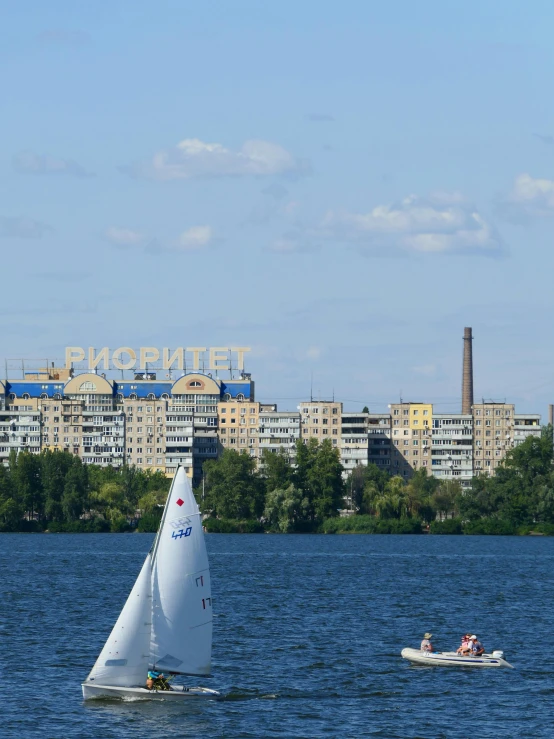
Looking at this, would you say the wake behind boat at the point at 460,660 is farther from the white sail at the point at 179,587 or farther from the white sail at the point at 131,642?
the white sail at the point at 131,642

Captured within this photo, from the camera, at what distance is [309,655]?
7756 centimetres

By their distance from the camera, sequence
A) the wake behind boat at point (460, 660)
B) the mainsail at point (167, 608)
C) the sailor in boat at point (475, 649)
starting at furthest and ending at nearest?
the sailor in boat at point (475, 649), the wake behind boat at point (460, 660), the mainsail at point (167, 608)

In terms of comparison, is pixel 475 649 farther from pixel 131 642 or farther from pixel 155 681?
pixel 131 642

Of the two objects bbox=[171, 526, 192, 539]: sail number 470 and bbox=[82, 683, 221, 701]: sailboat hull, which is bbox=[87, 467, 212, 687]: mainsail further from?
bbox=[82, 683, 221, 701]: sailboat hull

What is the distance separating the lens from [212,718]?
195 feet

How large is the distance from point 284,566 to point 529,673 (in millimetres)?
88664

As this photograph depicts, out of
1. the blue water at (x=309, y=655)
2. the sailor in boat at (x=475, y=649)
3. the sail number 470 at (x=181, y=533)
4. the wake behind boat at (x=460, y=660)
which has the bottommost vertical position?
the blue water at (x=309, y=655)

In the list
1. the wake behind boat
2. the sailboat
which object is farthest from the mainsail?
the wake behind boat

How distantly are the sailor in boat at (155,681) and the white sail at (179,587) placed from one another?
0.98ft

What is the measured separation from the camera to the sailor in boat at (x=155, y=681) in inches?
2341

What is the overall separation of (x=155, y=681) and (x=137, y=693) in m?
0.91

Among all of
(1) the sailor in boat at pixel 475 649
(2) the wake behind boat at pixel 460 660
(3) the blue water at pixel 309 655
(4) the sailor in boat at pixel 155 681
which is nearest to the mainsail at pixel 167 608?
(4) the sailor in boat at pixel 155 681

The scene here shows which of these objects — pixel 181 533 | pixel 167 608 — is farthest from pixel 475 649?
Result: pixel 181 533

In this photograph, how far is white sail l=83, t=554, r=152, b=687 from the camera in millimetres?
58031
